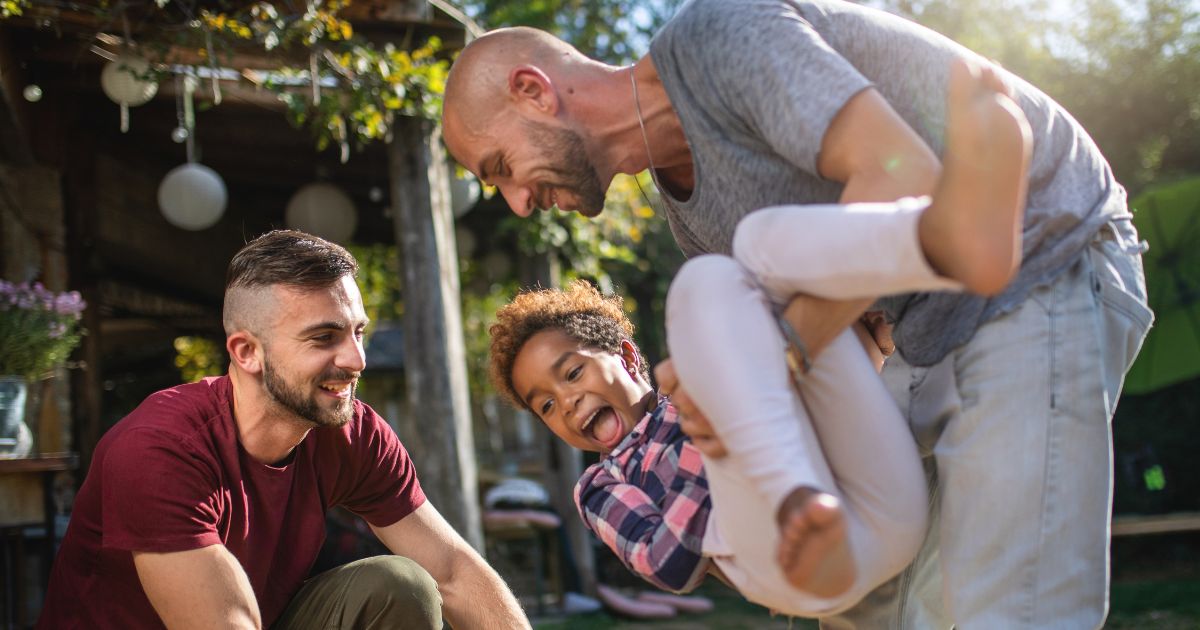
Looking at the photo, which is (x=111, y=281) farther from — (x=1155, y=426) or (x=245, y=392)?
(x=1155, y=426)

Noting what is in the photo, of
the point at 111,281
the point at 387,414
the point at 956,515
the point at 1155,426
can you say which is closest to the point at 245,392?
the point at 956,515

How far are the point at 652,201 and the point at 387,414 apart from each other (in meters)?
18.9

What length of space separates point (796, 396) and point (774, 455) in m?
0.21

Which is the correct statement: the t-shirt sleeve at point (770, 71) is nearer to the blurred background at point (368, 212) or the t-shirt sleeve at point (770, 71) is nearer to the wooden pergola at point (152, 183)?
the blurred background at point (368, 212)

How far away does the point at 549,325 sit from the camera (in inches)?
113

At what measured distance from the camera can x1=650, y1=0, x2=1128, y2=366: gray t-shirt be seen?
1.76 m

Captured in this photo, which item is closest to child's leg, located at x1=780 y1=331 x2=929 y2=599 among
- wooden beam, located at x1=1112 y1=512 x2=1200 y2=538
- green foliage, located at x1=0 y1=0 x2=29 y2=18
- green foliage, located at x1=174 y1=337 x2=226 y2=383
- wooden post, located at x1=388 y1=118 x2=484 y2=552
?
wooden post, located at x1=388 y1=118 x2=484 y2=552

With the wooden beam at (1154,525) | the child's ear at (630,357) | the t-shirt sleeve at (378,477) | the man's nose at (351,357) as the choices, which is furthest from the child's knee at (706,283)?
the wooden beam at (1154,525)

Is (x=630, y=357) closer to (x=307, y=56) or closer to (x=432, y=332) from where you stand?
(x=432, y=332)

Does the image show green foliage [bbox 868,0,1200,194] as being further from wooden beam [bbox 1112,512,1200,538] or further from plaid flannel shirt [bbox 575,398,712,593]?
plaid flannel shirt [bbox 575,398,712,593]

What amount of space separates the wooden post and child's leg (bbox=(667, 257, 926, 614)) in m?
3.86

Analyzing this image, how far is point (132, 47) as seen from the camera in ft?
17.4

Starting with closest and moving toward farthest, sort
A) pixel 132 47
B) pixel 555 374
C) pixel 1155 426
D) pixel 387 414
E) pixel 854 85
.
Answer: pixel 854 85
pixel 555 374
pixel 132 47
pixel 1155 426
pixel 387 414

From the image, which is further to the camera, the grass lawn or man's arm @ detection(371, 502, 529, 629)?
the grass lawn
